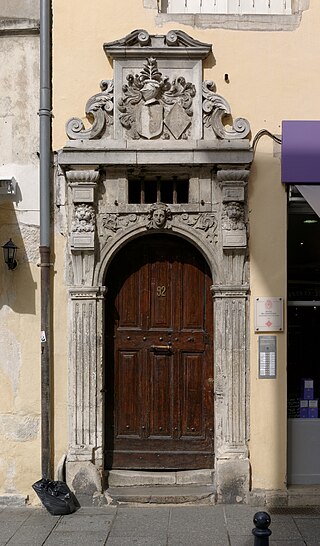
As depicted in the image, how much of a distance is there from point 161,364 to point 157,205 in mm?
1712

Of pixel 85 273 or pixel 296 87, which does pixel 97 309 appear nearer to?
pixel 85 273

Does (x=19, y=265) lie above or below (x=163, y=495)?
above

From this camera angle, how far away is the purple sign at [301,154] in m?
6.66

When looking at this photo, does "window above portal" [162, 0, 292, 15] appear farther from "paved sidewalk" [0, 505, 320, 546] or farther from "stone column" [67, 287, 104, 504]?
"paved sidewalk" [0, 505, 320, 546]

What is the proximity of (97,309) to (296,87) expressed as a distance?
3.15 metres

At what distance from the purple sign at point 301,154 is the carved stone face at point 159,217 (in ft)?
4.29

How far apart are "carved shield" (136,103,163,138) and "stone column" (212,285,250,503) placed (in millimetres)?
1790

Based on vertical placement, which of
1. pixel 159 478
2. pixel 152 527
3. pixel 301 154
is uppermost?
pixel 301 154

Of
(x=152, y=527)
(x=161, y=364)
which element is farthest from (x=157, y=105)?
(x=152, y=527)

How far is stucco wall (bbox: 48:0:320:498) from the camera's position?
6.76m

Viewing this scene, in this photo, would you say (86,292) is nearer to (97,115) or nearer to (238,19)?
(97,115)

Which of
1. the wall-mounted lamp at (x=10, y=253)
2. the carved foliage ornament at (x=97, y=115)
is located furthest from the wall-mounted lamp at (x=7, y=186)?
the carved foliage ornament at (x=97, y=115)

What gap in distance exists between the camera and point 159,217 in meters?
6.69

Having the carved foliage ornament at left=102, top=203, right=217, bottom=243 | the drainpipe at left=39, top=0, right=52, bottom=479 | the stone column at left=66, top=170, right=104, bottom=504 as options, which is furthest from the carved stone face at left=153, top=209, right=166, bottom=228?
the drainpipe at left=39, top=0, right=52, bottom=479
